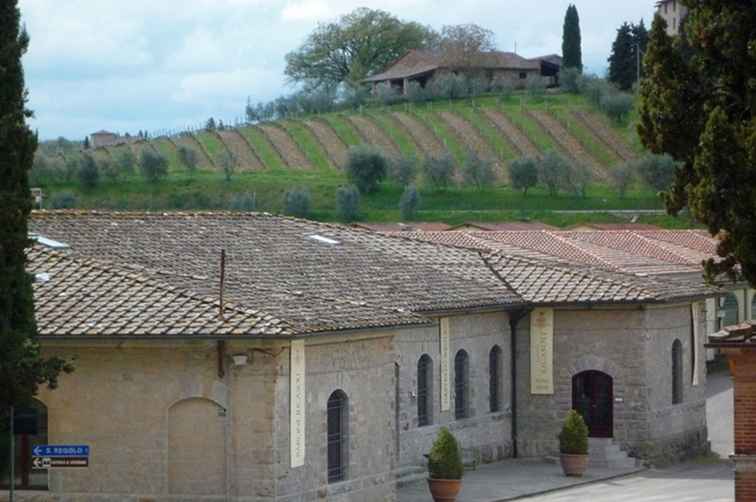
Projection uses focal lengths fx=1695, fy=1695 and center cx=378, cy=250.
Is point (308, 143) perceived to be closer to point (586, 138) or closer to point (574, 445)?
point (586, 138)

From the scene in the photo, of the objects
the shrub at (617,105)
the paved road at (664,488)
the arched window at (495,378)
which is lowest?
the paved road at (664,488)

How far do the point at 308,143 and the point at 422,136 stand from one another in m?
7.47

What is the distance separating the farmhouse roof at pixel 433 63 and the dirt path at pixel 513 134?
2030cm

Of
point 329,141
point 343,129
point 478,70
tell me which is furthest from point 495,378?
point 478,70

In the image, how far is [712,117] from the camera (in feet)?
67.8

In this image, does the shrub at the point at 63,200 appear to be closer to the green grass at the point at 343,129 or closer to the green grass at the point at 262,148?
the green grass at the point at 262,148

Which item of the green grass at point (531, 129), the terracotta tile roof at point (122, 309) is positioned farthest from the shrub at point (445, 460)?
the green grass at point (531, 129)

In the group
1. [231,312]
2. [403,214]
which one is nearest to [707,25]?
[231,312]

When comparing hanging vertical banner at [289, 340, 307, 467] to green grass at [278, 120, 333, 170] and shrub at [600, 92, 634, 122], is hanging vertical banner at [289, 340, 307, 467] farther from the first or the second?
shrub at [600, 92, 634, 122]

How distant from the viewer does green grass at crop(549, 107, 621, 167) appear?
105688 millimetres

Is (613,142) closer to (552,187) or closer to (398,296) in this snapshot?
(552,187)

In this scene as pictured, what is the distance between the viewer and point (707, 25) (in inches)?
837

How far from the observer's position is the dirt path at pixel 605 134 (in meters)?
107

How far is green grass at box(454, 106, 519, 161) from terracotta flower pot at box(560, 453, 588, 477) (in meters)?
71.9
